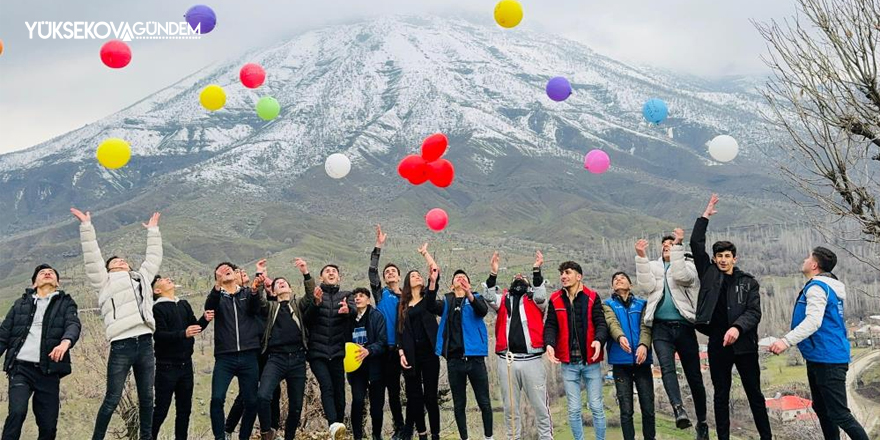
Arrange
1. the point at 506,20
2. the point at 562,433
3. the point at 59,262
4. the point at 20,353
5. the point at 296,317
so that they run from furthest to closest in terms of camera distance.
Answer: the point at 59,262
the point at 562,433
the point at 506,20
the point at 296,317
the point at 20,353

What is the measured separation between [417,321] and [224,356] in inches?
80.3

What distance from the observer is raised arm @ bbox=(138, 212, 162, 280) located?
7324 mm

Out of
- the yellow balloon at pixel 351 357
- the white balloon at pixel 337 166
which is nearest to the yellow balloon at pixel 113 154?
the white balloon at pixel 337 166

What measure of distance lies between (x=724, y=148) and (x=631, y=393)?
4.33 meters

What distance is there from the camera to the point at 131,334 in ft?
22.9

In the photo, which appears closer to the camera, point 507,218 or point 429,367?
point 429,367

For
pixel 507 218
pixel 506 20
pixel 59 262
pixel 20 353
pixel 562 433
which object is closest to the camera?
pixel 20 353

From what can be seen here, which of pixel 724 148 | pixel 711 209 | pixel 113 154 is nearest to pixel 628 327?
pixel 711 209

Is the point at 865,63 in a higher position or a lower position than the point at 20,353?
higher

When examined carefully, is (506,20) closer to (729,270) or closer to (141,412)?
(729,270)

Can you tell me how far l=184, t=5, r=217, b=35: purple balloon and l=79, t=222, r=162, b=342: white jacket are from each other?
523 cm

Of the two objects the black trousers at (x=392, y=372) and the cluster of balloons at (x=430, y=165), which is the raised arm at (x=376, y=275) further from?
the cluster of balloons at (x=430, y=165)

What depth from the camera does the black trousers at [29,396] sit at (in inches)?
262

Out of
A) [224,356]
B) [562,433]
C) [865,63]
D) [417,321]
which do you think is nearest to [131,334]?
[224,356]
